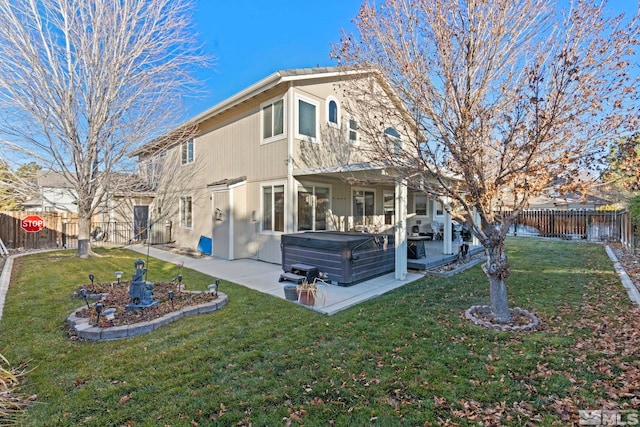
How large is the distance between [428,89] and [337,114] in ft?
19.8

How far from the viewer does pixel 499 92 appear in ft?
14.6

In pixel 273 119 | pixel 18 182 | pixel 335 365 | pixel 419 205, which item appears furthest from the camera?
pixel 419 205

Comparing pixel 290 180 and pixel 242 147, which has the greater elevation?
pixel 242 147

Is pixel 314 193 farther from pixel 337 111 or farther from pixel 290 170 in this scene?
pixel 337 111

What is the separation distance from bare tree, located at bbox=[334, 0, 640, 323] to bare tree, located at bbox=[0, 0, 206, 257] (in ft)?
27.4

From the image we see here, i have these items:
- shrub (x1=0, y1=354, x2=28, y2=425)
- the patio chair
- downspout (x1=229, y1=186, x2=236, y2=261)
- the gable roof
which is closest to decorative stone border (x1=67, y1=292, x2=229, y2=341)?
shrub (x1=0, y1=354, x2=28, y2=425)

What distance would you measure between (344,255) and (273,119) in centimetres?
506

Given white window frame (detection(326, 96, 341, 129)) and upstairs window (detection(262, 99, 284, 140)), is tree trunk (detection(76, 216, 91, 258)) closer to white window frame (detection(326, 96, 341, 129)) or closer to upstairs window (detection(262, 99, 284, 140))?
upstairs window (detection(262, 99, 284, 140))

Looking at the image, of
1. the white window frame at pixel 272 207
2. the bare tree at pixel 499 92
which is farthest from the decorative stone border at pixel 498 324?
the white window frame at pixel 272 207

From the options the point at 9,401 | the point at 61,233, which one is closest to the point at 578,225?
the point at 9,401

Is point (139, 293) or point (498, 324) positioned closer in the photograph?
point (498, 324)

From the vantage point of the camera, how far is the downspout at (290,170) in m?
8.83

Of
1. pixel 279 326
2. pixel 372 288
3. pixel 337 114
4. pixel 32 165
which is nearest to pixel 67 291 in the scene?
pixel 279 326

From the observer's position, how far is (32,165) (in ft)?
34.2
